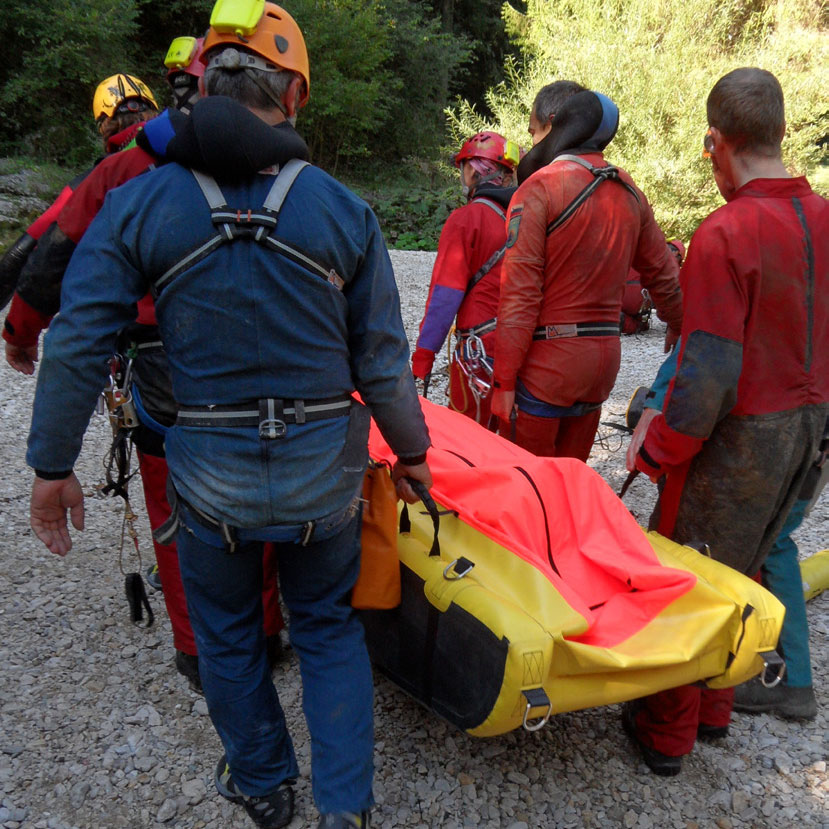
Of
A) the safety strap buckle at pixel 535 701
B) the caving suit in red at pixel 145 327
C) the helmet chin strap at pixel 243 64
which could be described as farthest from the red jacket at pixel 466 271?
the safety strap buckle at pixel 535 701

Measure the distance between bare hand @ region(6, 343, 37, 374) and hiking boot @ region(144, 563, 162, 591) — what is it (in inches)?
49.5

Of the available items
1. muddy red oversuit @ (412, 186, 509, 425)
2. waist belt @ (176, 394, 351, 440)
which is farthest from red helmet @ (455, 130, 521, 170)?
waist belt @ (176, 394, 351, 440)

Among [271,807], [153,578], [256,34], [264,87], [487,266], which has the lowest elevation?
[153,578]

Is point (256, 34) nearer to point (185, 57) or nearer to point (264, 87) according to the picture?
point (264, 87)

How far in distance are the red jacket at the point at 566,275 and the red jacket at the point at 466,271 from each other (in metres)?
0.61

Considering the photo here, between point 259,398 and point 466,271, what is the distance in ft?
7.36

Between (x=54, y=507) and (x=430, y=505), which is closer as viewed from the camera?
(x=54, y=507)

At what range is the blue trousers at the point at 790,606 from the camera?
9.80ft

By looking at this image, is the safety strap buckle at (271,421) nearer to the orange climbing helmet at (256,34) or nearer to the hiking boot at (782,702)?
the orange climbing helmet at (256,34)

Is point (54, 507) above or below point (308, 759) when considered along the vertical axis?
above

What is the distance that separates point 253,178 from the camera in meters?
1.92

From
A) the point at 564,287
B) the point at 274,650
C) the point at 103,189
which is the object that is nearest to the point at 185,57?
the point at 103,189

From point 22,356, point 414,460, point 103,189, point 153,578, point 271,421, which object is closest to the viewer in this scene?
point 271,421

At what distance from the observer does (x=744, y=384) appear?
2.46 meters
